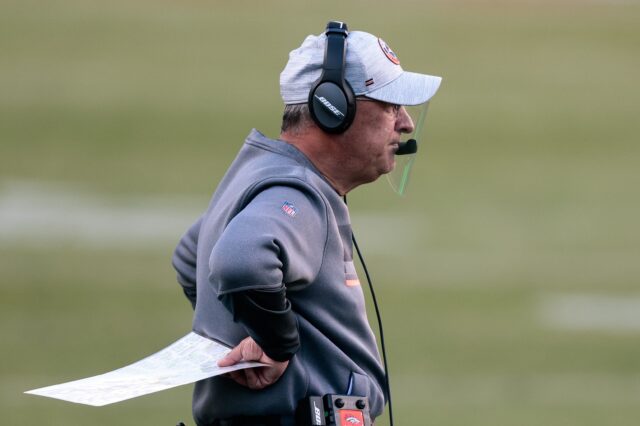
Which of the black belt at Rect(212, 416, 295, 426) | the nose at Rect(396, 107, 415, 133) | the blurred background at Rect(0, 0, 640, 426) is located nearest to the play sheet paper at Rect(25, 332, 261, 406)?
the black belt at Rect(212, 416, 295, 426)

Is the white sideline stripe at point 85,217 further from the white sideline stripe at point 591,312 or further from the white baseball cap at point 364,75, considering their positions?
the white baseball cap at point 364,75

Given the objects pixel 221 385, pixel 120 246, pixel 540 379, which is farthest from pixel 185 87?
pixel 221 385

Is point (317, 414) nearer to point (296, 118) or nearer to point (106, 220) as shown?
point (296, 118)

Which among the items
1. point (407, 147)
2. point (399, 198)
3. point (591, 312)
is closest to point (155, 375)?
point (407, 147)

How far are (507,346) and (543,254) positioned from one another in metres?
0.88

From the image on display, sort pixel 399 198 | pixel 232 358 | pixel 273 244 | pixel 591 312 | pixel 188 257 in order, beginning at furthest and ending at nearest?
1. pixel 399 198
2. pixel 591 312
3. pixel 188 257
4. pixel 232 358
5. pixel 273 244

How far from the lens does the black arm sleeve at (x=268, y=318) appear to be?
71.6 inches

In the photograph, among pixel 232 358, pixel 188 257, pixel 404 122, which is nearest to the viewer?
pixel 232 358

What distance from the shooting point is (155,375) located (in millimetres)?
1953

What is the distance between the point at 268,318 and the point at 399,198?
12.5 feet

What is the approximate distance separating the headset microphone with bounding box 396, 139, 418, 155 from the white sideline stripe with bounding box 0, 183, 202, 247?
303cm

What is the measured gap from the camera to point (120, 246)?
16.6ft

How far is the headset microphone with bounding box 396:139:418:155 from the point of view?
2163 millimetres

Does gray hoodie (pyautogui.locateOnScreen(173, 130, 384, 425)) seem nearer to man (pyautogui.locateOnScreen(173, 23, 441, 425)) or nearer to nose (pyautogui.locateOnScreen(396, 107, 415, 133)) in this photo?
man (pyautogui.locateOnScreen(173, 23, 441, 425))
